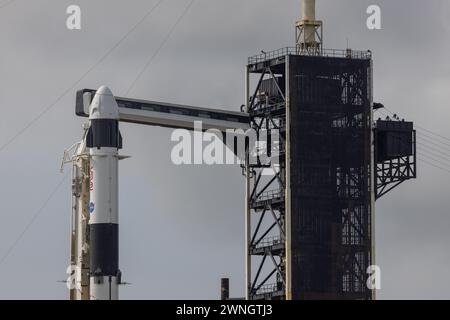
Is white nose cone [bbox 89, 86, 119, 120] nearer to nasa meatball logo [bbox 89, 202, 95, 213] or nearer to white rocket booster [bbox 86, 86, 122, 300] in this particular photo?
white rocket booster [bbox 86, 86, 122, 300]

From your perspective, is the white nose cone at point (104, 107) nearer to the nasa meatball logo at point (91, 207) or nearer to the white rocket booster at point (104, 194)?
the white rocket booster at point (104, 194)

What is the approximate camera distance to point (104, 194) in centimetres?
19062

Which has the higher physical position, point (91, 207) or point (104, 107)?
point (104, 107)

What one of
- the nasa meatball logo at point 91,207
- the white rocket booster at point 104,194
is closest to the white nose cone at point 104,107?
the white rocket booster at point 104,194

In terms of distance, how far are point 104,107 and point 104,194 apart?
7.84 meters

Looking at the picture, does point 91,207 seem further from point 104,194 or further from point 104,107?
point 104,107

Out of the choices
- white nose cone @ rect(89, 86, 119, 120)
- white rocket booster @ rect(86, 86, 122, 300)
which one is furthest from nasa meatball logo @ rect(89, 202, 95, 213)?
white nose cone @ rect(89, 86, 119, 120)

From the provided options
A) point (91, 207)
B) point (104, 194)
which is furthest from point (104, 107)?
point (91, 207)

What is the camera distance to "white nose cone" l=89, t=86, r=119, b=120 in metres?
192

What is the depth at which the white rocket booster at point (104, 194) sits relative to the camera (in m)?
187
